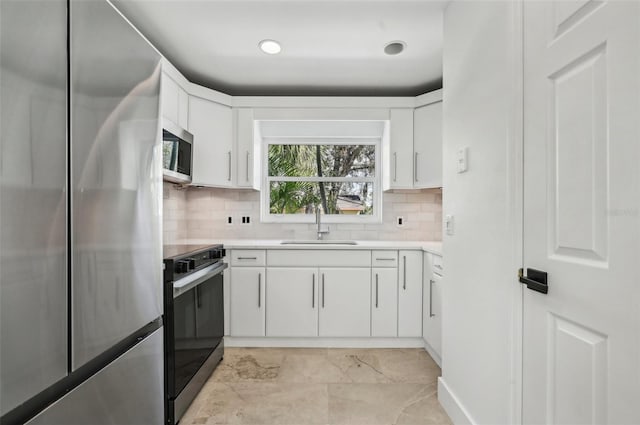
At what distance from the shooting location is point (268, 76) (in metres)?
2.71

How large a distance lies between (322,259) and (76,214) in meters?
1.95

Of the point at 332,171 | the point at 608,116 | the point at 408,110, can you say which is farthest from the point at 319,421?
the point at 408,110

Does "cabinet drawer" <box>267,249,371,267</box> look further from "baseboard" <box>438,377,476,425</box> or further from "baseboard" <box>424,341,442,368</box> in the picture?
"baseboard" <box>438,377,476,425</box>

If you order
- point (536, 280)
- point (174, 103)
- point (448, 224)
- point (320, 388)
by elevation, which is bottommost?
point (320, 388)

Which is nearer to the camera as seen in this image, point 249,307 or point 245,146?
point 249,307

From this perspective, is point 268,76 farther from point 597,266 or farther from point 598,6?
point 597,266

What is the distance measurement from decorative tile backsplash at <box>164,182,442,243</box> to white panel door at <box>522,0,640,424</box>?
2.04 metres

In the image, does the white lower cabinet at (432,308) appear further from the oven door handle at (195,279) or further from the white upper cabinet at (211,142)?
the white upper cabinet at (211,142)

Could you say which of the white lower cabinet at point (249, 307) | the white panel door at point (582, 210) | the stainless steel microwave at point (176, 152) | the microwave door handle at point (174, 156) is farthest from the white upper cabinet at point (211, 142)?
the white panel door at point (582, 210)

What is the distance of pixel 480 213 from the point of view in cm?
142

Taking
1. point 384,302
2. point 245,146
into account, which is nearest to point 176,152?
point 245,146

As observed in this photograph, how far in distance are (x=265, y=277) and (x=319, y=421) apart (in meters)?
1.19

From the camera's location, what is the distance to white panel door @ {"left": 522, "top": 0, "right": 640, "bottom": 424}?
746 millimetres

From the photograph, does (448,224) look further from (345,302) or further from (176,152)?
(176,152)
